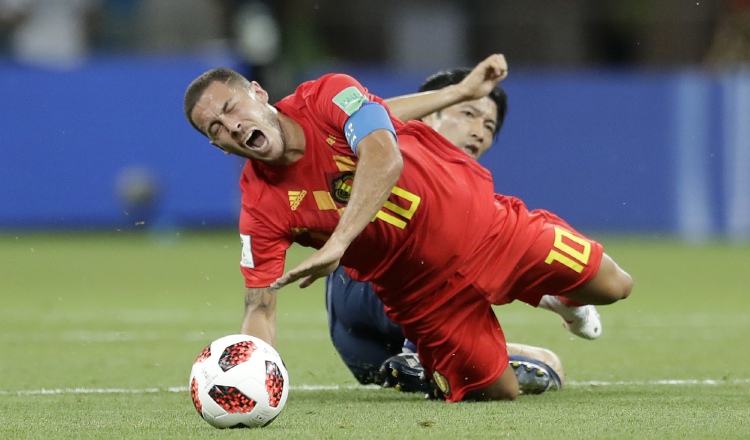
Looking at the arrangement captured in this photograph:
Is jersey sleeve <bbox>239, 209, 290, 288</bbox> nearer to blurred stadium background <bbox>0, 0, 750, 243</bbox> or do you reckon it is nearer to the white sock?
the white sock

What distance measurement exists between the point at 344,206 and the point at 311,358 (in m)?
2.09

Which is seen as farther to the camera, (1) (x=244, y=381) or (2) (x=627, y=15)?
(2) (x=627, y=15)

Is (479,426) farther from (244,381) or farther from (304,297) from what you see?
(304,297)

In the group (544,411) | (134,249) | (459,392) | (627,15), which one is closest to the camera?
(544,411)

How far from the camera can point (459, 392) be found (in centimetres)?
567

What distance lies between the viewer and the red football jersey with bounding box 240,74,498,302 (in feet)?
17.5

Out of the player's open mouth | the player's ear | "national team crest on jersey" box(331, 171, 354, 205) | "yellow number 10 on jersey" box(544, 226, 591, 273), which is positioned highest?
the player's ear

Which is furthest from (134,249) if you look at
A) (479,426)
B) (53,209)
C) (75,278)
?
(479,426)

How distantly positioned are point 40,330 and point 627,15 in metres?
12.9

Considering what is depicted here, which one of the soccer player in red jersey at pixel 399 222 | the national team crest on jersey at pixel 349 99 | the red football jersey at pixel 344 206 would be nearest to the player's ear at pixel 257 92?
the soccer player in red jersey at pixel 399 222

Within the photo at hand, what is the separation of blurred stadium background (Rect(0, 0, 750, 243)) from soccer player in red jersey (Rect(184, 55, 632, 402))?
31.7ft

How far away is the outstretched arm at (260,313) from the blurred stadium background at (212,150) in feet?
31.8

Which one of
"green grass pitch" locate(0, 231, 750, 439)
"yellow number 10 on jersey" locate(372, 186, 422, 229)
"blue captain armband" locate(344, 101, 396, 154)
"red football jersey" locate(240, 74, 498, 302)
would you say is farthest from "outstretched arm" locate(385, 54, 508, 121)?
"green grass pitch" locate(0, 231, 750, 439)

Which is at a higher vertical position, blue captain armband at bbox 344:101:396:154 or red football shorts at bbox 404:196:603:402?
blue captain armband at bbox 344:101:396:154
